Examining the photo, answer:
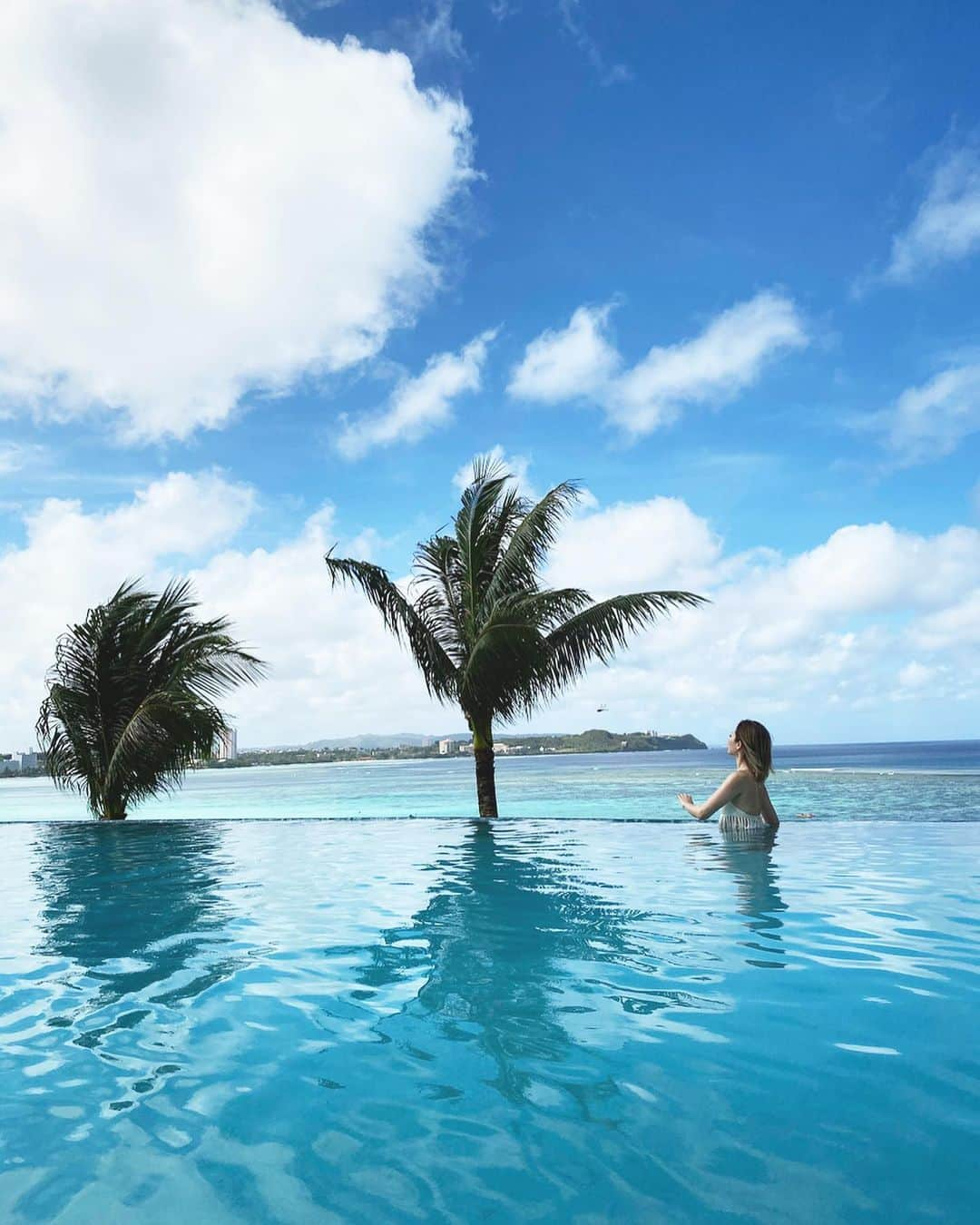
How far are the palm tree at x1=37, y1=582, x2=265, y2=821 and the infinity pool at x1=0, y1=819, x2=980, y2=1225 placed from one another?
33.4ft

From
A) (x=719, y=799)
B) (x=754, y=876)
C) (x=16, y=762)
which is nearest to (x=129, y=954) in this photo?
(x=754, y=876)

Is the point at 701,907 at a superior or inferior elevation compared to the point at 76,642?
inferior

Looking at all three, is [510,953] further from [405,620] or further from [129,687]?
[129,687]

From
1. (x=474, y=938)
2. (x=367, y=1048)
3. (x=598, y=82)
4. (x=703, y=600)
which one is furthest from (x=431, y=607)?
(x=367, y=1048)

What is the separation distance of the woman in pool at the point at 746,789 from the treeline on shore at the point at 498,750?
124032 mm

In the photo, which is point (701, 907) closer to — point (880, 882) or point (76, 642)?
point (880, 882)

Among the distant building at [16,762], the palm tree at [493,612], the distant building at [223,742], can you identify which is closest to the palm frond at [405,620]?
the palm tree at [493,612]

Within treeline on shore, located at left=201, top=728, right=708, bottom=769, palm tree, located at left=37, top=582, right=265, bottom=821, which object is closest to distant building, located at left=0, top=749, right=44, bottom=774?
treeline on shore, located at left=201, top=728, right=708, bottom=769

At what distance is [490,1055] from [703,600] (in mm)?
11605

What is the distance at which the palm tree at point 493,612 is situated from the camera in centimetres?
1454

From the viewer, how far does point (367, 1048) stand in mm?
3436

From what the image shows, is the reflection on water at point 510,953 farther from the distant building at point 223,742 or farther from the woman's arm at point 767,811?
the distant building at point 223,742

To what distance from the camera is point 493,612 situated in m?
14.4

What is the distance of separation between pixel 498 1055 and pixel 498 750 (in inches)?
5432
